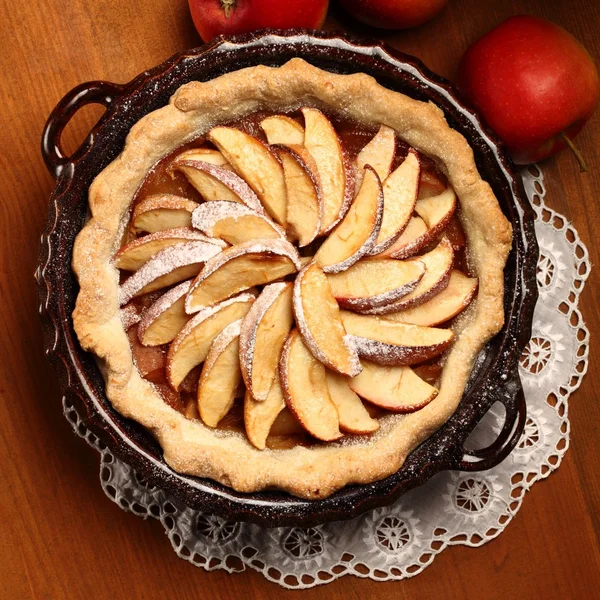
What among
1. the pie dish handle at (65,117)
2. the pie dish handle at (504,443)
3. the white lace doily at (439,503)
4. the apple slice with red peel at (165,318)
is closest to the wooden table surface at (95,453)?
the white lace doily at (439,503)

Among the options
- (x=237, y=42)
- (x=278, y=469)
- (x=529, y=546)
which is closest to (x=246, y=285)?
(x=278, y=469)

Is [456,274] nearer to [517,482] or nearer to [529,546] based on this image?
[517,482]

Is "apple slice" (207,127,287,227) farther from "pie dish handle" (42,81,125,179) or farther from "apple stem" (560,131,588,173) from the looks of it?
"apple stem" (560,131,588,173)

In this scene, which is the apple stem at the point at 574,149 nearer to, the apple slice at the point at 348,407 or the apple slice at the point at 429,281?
the apple slice at the point at 429,281

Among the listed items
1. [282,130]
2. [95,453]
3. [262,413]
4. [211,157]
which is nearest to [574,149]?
[282,130]

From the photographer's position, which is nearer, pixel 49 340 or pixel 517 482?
pixel 49 340

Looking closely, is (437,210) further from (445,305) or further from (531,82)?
(531,82)

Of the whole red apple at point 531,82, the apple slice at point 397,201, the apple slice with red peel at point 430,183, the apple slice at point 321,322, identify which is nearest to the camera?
the apple slice at point 321,322
